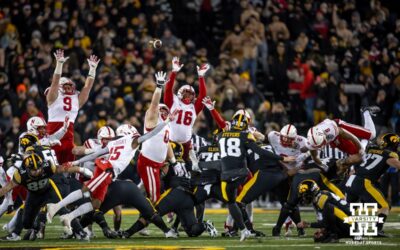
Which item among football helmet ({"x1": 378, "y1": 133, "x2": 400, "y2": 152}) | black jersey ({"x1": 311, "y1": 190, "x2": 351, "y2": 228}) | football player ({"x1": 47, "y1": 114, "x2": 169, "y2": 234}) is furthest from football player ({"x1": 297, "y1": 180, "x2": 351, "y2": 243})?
football player ({"x1": 47, "y1": 114, "x2": 169, "y2": 234})

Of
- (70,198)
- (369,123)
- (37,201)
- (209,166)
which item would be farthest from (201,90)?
(37,201)

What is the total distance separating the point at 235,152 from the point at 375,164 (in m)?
2.24

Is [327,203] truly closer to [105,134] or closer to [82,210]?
[82,210]

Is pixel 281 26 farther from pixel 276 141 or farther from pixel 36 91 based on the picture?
pixel 276 141

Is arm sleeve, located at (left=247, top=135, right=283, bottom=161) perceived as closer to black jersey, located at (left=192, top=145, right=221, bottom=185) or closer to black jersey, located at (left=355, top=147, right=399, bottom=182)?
black jersey, located at (left=192, top=145, right=221, bottom=185)

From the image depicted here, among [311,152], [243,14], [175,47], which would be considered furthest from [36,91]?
[311,152]

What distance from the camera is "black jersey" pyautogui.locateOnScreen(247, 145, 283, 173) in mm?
16703

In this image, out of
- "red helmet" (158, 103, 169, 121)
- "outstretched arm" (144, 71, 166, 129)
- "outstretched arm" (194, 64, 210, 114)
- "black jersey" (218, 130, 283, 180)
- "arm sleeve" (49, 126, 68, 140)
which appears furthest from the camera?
"outstretched arm" (194, 64, 210, 114)

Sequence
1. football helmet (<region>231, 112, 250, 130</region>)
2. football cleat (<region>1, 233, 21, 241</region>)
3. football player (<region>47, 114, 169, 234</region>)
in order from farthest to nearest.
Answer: football helmet (<region>231, 112, 250, 130</region>), football cleat (<region>1, 233, 21, 241</region>), football player (<region>47, 114, 169, 234</region>)

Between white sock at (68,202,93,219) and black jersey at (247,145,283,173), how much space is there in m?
2.76

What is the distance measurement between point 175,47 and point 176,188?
10118 mm

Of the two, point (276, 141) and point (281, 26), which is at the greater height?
point (281, 26)

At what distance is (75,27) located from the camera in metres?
25.7

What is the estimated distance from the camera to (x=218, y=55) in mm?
27844
